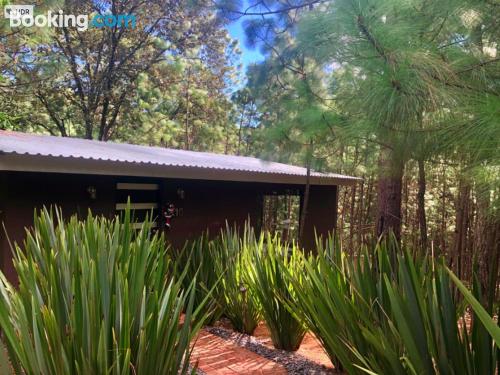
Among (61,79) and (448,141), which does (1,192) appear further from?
(61,79)

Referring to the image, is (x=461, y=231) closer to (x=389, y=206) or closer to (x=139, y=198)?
(x=389, y=206)

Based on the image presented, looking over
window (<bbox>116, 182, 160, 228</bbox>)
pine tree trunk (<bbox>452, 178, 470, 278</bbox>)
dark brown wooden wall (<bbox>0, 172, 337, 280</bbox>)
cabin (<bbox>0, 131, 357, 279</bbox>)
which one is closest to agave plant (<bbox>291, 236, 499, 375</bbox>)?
cabin (<bbox>0, 131, 357, 279</bbox>)

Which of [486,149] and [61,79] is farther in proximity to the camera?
[61,79]

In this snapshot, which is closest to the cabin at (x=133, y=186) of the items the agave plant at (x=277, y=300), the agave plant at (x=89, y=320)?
Answer: the agave plant at (x=89, y=320)

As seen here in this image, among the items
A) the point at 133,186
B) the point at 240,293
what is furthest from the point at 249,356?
the point at 133,186

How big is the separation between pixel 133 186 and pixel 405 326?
5486 millimetres

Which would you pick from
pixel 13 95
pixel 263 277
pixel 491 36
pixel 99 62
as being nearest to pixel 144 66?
pixel 99 62

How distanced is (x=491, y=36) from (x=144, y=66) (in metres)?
15.1

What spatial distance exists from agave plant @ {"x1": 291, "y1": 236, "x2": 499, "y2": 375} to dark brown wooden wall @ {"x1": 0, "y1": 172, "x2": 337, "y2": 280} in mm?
3302

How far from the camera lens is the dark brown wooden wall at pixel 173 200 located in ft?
17.2

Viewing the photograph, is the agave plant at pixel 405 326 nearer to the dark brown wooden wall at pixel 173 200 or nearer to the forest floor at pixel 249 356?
the forest floor at pixel 249 356

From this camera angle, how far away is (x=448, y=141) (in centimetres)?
310

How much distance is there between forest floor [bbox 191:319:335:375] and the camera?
3.46 metres

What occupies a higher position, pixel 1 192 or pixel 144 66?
pixel 144 66
